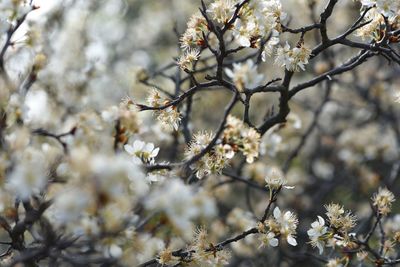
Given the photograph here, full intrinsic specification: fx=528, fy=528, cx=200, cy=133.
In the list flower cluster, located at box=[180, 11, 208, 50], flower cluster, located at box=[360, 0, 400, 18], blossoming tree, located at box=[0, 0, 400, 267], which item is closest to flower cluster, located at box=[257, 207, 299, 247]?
blossoming tree, located at box=[0, 0, 400, 267]

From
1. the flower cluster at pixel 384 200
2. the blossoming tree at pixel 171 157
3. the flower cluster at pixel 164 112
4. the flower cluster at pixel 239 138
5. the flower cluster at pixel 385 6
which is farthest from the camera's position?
the flower cluster at pixel 384 200

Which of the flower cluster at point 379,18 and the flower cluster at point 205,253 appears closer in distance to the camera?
the flower cluster at point 205,253

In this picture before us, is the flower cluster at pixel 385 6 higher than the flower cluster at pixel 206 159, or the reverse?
the flower cluster at pixel 385 6

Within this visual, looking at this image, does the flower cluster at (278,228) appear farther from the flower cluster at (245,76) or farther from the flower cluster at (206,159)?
the flower cluster at (245,76)

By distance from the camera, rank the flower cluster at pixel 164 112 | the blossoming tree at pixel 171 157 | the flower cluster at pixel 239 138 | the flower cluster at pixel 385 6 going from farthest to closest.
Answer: the flower cluster at pixel 164 112
the flower cluster at pixel 385 6
the flower cluster at pixel 239 138
the blossoming tree at pixel 171 157

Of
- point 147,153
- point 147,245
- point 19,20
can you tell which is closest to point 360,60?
point 147,153

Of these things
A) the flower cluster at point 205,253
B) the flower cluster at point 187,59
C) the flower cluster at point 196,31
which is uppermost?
the flower cluster at point 196,31

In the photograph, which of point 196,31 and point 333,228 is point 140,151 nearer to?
point 196,31

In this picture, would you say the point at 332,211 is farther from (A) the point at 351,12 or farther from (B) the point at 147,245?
(A) the point at 351,12

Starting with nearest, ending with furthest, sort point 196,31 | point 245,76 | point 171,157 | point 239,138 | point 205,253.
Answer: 1. point 245,76
2. point 239,138
3. point 205,253
4. point 196,31
5. point 171,157

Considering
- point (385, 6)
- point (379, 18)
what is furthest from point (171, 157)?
point (385, 6)

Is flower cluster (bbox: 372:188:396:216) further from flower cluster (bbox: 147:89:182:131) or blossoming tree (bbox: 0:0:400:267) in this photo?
flower cluster (bbox: 147:89:182:131)

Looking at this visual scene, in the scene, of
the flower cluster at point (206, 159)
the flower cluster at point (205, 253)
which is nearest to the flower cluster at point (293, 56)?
the flower cluster at point (206, 159)
